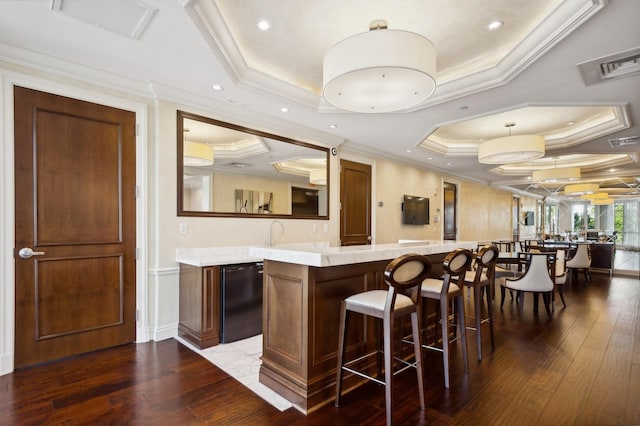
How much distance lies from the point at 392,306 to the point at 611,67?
3065 millimetres

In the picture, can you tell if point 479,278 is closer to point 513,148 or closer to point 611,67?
point 611,67

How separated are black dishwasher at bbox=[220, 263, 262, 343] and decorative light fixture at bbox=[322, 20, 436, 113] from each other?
195 cm

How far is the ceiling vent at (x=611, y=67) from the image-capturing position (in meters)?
2.67

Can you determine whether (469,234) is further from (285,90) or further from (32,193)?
(32,193)

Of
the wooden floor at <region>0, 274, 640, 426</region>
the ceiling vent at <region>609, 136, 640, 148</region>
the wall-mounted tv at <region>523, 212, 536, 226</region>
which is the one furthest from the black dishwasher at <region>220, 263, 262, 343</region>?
the wall-mounted tv at <region>523, 212, 536, 226</region>

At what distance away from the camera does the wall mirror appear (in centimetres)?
365

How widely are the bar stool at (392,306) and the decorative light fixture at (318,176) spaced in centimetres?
303

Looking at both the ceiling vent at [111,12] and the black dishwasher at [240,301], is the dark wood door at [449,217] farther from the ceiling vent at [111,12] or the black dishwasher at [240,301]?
the ceiling vent at [111,12]

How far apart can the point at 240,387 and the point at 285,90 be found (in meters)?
2.96

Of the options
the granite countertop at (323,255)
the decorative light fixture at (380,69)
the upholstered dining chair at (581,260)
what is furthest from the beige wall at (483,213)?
the granite countertop at (323,255)

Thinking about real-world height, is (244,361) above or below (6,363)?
below

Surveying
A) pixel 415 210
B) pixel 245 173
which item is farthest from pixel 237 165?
pixel 415 210

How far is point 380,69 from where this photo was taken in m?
2.18

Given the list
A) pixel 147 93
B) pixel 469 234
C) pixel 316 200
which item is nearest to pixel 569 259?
pixel 469 234
